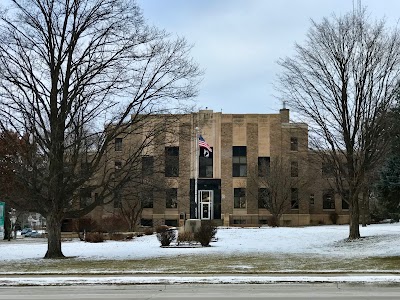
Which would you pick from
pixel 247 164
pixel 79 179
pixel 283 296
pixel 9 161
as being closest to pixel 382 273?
pixel 283 296

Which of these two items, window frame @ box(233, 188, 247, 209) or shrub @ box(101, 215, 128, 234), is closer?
shrub @ box(101, 215, 128, 234)

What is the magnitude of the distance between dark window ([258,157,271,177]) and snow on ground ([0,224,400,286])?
19204 mm

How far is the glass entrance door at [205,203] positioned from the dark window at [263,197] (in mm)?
5726

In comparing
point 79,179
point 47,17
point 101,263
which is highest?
point 47,17

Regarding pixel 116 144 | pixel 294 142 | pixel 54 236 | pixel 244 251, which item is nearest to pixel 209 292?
pixel 54 236

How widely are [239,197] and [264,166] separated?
5.83m

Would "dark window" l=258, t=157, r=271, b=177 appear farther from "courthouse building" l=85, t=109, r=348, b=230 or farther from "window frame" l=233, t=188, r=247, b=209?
"window frame" l=233, t=188, r=247, b=209

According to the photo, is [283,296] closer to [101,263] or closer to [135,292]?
[135,292]

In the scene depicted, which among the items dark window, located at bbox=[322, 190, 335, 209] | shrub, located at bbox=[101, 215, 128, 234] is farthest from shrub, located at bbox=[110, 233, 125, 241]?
dark window, located at bbox=[322, 190, 335, 209]

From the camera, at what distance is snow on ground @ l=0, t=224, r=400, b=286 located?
14.5 meters

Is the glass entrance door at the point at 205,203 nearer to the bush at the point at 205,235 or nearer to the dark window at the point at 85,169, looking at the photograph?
the bush at the point at 205,235

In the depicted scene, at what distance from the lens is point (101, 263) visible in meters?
20.7

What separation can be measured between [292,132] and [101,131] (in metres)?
36.0

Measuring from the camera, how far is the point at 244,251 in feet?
86.6
